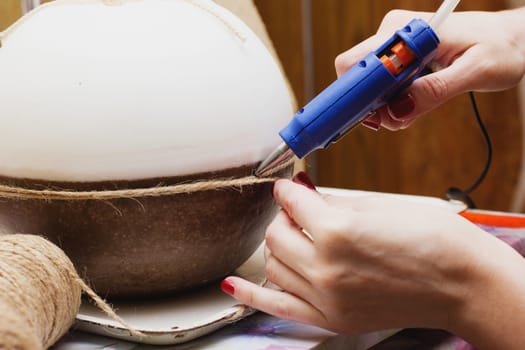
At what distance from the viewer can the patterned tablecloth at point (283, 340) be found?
554 millimetres

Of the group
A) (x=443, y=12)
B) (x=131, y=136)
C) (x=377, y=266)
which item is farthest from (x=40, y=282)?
(x=443, y=12)

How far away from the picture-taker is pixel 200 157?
568mm

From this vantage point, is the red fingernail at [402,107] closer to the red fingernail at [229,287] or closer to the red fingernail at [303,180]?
the red fingernail at [303,180]

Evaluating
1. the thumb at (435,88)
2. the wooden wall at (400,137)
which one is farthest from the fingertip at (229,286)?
the wooden wall at (400,137)

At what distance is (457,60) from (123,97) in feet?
1.30

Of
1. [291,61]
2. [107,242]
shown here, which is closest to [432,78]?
[107,242]

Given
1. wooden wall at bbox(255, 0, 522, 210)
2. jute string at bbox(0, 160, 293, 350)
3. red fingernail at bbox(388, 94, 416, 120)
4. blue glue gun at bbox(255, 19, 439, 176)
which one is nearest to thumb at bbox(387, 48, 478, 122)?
red fingernail at bbox(388, 94, 416, 120)

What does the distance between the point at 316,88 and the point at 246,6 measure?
1.25m

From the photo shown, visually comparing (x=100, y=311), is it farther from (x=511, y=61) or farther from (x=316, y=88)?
(x=316, y=88)

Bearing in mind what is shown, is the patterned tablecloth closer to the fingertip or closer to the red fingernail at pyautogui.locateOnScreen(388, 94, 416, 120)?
the fingertip

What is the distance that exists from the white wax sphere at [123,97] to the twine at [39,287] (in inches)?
2.8

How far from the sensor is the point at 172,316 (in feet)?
1.95

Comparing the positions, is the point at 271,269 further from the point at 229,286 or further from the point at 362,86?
the point at 362,86

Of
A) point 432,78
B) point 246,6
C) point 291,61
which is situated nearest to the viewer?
point 432,78
